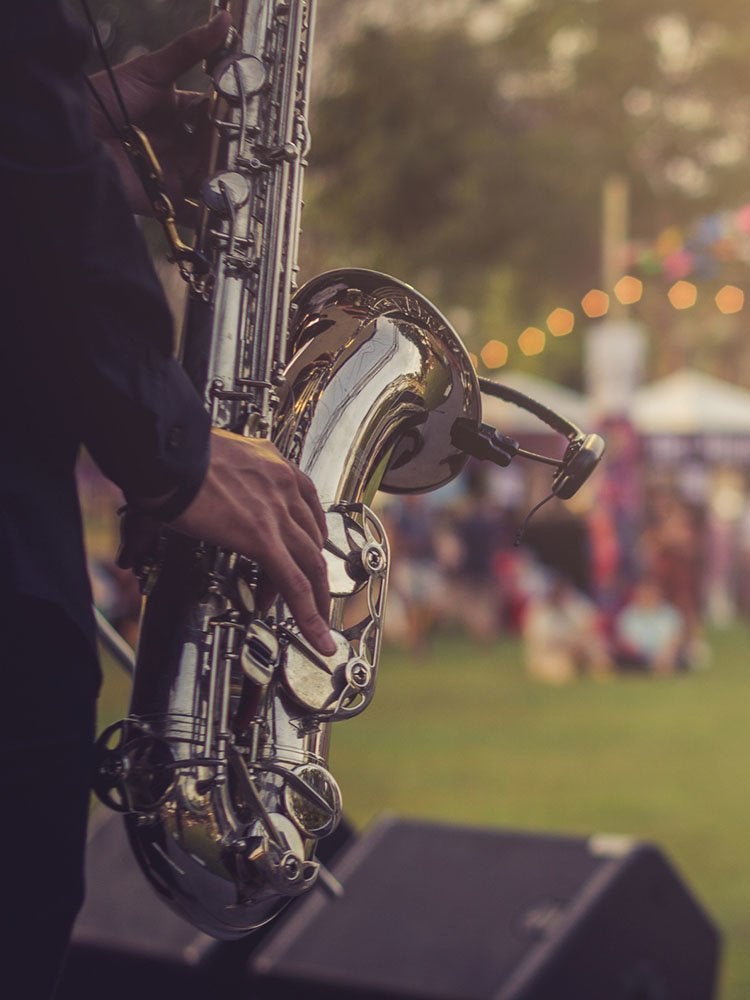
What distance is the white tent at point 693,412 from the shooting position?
16.1 meters

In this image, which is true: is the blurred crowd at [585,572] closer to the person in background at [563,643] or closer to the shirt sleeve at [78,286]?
the person in background at [563,643]

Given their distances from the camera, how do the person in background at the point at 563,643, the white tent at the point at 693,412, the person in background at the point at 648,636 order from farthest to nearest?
1. the white tent at the point at 693,412
2. the person in background at the point at 648,636
3. the person in background at the point at 563,643

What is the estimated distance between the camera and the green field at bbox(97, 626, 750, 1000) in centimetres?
624

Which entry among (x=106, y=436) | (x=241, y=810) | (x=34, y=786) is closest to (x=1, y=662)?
(x=34, y=786)

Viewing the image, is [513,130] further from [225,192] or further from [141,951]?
[225,192]

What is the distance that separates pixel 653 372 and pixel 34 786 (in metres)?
33.4

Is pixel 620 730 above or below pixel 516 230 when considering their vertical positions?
below

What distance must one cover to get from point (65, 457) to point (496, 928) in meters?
1.93

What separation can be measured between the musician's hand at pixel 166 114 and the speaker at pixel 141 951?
171cm

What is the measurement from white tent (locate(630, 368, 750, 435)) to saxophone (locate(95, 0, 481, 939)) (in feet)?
46.2

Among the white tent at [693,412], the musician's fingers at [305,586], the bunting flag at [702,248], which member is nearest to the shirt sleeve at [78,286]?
the musician's fingers at [305,586]

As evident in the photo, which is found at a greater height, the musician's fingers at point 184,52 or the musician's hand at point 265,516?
the musician's fingers at point 184,52

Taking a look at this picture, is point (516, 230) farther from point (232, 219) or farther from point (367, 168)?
point (232, 219)

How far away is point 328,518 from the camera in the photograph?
1774 millimetres
